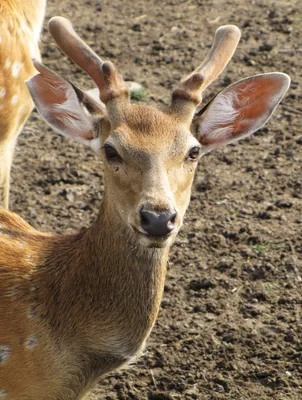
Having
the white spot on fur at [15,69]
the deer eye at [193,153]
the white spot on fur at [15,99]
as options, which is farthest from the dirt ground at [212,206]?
the deer eye at [193,153]

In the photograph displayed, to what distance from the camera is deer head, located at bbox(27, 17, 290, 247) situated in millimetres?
3508

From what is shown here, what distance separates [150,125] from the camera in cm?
371

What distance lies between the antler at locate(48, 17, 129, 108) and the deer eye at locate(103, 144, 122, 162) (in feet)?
0.90

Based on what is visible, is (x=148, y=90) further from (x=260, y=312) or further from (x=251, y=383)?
(x=251, y=383)

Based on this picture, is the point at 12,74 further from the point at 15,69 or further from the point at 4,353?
the point at 4,353

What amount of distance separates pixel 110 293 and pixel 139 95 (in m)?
3.55

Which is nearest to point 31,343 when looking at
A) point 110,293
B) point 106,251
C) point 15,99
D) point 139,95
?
point 110,293

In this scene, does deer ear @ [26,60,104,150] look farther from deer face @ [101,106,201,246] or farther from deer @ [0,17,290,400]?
deer face @ [101,106,201,246]

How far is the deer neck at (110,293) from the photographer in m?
3.83

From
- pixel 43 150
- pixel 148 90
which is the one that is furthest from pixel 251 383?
pixel 148 90

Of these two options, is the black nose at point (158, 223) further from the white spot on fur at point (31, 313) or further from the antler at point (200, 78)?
the white spot on fur at point (31, 313)

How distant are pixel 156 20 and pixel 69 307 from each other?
5.21 metres

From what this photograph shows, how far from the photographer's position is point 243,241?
5.64m

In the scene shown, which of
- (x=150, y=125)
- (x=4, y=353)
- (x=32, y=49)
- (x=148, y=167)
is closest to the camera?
(x=148, y=167)
